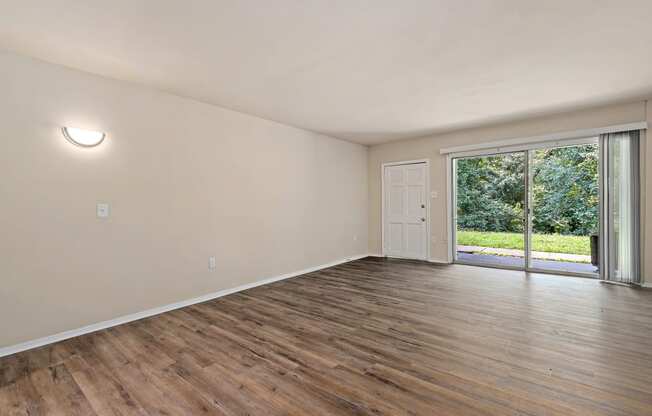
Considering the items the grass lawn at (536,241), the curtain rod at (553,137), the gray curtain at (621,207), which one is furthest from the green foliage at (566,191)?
the gray curtain at (621,207)

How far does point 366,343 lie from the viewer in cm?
246

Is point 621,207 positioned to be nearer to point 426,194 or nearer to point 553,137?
point 553,137

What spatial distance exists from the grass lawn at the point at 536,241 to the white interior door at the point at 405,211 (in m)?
1.06

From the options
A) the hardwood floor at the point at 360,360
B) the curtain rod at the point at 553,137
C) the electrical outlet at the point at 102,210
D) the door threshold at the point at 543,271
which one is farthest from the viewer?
the door threshold at the point at 543,271

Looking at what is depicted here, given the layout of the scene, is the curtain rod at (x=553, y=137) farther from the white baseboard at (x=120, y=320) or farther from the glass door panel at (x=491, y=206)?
the white baseboard at (x=120, y=320)

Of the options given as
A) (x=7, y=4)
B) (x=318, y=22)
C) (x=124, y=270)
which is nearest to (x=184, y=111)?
(x=7, y=4)

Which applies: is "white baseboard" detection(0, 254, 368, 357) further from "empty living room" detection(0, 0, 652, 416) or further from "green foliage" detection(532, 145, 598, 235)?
"green foliage" detection(532, 145, 598, 235)

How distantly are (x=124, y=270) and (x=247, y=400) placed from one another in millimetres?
2095

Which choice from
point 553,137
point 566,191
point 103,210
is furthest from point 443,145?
point 103,210

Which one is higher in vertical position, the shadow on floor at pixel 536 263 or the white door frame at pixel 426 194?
the white door frame at pixel 426 194

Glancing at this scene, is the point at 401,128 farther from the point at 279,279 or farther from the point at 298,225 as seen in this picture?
the point at 279,279

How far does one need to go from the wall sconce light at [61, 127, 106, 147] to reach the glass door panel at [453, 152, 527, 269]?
5.47m

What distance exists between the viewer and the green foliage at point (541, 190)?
17.8ft

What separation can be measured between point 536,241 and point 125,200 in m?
7.02
